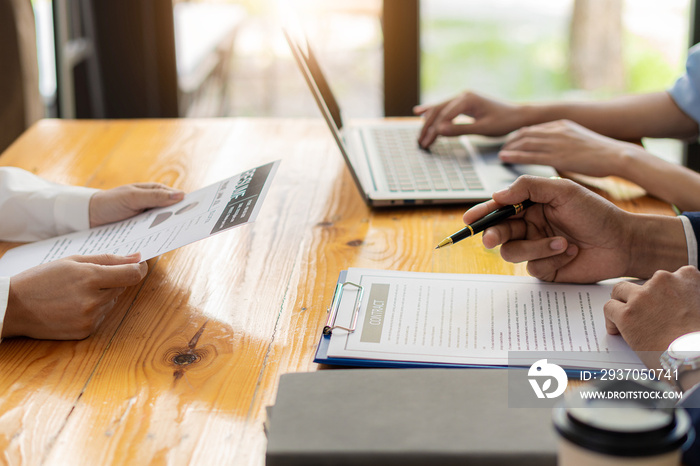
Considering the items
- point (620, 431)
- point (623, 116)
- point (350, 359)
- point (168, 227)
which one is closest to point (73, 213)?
point (168, 227)

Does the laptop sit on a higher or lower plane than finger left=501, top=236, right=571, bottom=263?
lower

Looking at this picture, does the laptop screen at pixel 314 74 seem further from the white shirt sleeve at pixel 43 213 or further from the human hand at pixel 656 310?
the human hand at pixel 656 310

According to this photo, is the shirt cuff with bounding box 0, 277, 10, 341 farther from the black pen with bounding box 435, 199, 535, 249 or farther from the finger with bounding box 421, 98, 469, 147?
the finger with bounding box 421, 98, 469, 147

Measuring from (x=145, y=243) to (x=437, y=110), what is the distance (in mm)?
707

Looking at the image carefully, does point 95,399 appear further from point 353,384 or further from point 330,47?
point 330,47

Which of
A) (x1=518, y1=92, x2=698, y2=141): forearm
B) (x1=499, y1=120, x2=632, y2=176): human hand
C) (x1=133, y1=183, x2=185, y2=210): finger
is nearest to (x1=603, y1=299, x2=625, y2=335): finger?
(x1=499, y1=120, x2=632, y2=176): human hand

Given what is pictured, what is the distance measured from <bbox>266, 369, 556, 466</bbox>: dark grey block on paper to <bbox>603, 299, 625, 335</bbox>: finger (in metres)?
0.17

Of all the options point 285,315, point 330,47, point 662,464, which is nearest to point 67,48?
point 330,47

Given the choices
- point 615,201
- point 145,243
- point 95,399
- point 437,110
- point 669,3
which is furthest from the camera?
point 669,3

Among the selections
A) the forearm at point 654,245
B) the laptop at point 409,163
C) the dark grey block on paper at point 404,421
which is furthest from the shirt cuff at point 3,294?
the forearm at point 654,245

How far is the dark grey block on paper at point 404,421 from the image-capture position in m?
0.53

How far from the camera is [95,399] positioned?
67 cm

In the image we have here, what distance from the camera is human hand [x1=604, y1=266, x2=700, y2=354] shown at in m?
0.71

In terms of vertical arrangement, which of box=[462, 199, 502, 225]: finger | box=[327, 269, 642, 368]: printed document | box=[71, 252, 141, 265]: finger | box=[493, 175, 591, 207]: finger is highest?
box=[493, 175, 591, 207]: finger
